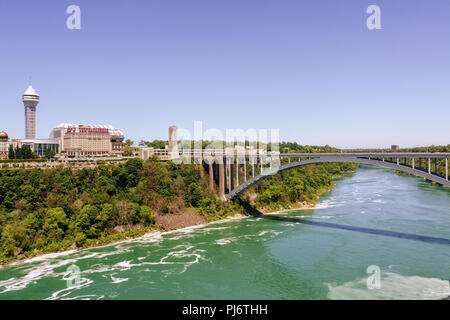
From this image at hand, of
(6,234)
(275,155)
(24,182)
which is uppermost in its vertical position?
(275,155)

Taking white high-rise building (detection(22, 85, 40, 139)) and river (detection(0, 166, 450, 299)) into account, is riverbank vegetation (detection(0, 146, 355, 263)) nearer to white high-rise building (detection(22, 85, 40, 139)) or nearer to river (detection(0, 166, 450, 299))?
river (detection(0, 166, 450, 299))

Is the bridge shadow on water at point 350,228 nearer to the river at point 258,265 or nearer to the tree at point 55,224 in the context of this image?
the river at point 258,265

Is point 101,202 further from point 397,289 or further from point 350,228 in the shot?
point 397,289

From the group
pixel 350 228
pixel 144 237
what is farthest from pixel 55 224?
pixel 350 228

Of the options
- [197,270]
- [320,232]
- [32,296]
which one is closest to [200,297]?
[197,270]

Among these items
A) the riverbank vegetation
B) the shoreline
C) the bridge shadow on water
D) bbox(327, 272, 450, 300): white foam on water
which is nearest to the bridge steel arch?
the riverbank vegetation

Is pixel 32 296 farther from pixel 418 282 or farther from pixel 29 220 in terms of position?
pixel 418 282

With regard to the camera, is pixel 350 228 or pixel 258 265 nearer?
pixel 258 265
